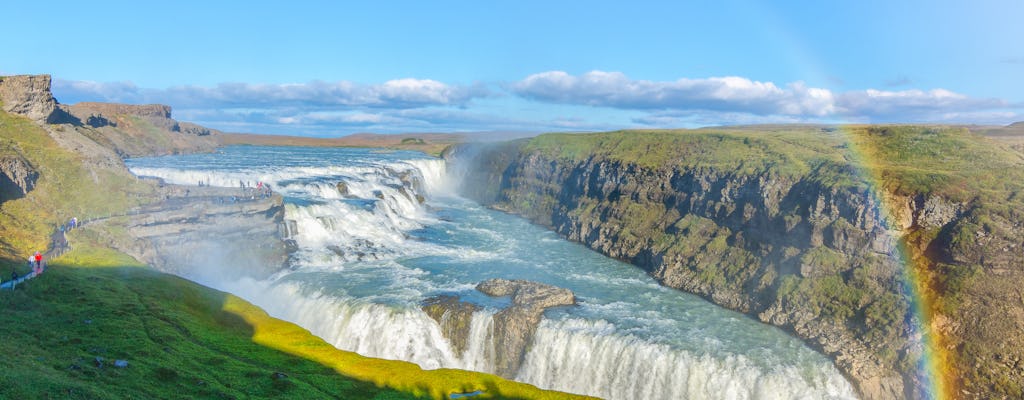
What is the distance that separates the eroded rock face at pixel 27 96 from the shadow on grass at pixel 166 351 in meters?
47.4

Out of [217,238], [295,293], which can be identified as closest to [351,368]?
[295,293]

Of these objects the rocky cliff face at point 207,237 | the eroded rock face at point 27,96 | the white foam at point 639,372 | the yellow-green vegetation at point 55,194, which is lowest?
the white foam at point 639,372

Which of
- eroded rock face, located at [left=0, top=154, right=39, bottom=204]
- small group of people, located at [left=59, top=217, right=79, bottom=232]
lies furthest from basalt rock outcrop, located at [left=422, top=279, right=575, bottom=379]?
eroded rock face, located at [left=0, top=154, right=39, bottom=204]

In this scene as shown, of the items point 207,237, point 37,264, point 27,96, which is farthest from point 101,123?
point 37,264

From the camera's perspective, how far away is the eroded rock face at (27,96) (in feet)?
218

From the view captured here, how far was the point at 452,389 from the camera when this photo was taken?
2534 cm

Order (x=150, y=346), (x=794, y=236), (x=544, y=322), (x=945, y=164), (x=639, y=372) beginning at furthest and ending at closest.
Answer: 1. (x=945, y=164)
2. (x=794, y=236)
3. (x=544, y=322)
4. (x=639, y=372)
5. (x=150, y=346)

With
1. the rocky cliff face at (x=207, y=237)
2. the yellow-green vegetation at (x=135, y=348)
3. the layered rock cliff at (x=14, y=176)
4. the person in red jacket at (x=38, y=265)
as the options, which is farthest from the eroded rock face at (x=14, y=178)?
the person in red jacket at (x=38, y=265)

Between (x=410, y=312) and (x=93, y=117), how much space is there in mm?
115423

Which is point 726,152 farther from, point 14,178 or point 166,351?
point 14,178

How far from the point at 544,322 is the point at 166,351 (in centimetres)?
2018

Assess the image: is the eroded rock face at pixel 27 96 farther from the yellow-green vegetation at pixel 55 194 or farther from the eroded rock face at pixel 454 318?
the eroded rock face at pixel 454 318

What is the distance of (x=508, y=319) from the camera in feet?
114

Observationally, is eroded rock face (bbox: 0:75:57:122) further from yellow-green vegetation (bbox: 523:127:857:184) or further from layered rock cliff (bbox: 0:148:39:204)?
yellow-green vegetation (bbox: 523:127:857:184)
